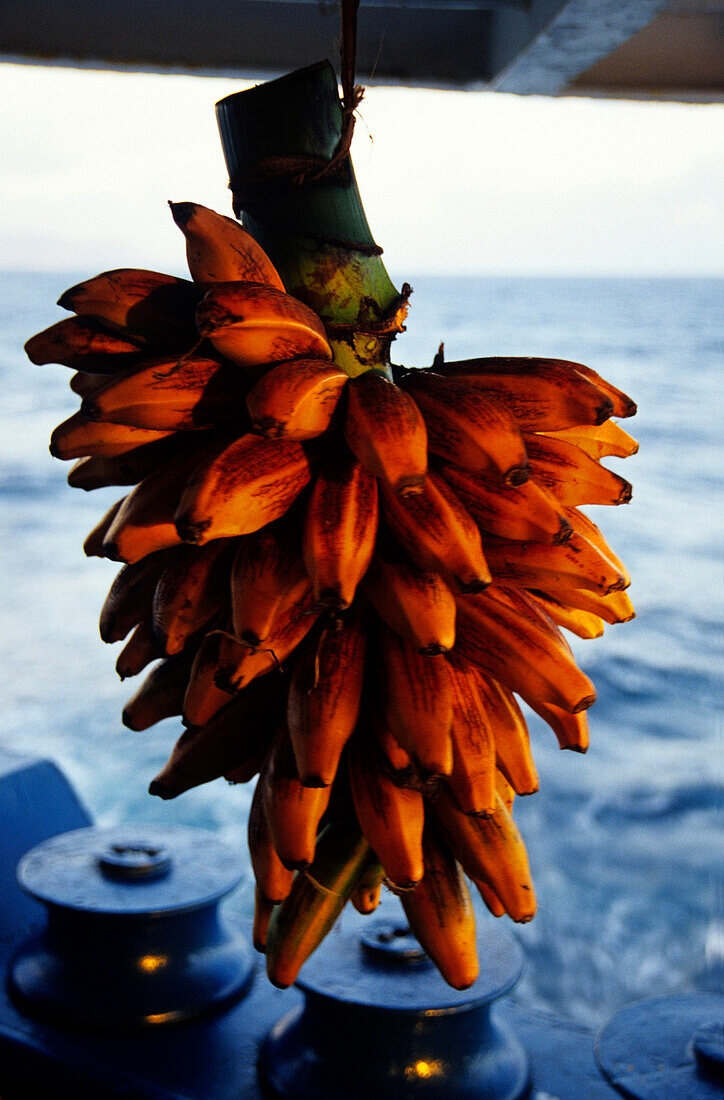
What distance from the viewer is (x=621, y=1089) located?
1.19 m

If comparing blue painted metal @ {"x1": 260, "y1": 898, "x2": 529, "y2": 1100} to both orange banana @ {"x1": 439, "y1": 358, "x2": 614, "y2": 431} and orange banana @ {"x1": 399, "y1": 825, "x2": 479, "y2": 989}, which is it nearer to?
orange banana @ {"x1": 399, "y1": 825, "x2": 479, "y2": 989}

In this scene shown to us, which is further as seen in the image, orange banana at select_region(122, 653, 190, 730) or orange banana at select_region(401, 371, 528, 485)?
orange banana at select_region(122, 653, 190, 730)

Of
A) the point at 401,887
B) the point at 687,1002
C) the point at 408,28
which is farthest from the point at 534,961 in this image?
the point at 401,887

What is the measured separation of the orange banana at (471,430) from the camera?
0.51 metres

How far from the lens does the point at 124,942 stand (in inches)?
69.8

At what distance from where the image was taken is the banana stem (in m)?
0.64

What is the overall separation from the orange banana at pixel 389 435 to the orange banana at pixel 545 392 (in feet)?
0.20

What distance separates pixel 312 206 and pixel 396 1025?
120 centimetres

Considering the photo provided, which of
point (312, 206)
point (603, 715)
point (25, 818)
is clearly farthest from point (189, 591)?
point (603, 715)

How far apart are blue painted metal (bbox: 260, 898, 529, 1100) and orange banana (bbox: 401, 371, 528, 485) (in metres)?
1.03

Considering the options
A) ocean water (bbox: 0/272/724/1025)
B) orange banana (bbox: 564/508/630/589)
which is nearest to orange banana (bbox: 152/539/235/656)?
orange banana (bbox: 564/508/630/589)

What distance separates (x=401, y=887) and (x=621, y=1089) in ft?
2.74

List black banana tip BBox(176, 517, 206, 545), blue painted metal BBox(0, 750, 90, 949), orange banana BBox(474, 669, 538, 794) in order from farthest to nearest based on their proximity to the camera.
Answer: blue painted metal BBox(0, 750, 90, 949)
orange banana BBox(474, 669, 538, 794)
black banana tip BBox(176, 517, 206, 545)

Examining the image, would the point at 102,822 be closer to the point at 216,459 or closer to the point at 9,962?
the point at 9,962
